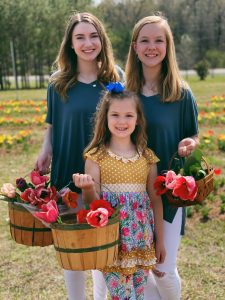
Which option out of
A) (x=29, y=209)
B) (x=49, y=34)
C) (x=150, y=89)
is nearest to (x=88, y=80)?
(x=150, y=89)

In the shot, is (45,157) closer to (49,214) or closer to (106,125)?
(106,125)

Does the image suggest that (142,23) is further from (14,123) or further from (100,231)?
(14,123)

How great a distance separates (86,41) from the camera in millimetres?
3041

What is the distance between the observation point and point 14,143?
9.65 metres

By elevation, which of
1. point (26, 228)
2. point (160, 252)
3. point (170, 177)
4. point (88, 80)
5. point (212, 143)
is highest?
point (88, 80)

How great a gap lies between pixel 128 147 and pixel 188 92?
1.75ft

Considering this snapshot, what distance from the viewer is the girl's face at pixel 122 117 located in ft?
8.84

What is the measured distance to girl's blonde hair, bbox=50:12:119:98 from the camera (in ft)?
10.1

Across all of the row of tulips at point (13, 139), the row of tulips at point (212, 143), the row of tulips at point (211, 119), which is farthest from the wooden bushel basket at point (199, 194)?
the row of tulips at point (211, 119)

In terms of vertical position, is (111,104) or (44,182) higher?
(111,104)

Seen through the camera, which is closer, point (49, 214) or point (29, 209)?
point (49, 214)

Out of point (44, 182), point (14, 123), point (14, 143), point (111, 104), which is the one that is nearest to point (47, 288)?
point (44, 182)

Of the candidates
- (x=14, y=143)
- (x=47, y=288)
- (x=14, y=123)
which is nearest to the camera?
(x=47, y=288)

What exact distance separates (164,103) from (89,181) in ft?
2.46
